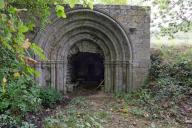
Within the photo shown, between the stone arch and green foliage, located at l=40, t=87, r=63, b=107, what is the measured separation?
86cm

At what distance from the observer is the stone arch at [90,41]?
10.2 metres

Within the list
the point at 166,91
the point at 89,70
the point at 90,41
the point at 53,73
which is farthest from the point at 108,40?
the point at 166,91

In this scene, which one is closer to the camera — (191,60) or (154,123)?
(154,123)

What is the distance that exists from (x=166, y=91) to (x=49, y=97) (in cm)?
333

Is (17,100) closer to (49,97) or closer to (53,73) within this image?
(49,97)

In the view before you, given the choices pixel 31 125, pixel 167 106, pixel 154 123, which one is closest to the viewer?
pixel 31 125

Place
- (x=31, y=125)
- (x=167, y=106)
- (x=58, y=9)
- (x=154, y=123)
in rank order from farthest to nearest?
(x=167, y=106) < (x=154, y=123) < (x=31, y=125) < (x=58, y=9)

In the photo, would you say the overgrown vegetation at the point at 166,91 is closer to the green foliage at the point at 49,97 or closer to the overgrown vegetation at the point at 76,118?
the overgrown vegetation at the point at 76,118

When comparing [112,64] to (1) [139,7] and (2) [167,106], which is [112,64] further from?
(2) [167,106]

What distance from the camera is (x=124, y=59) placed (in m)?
10.4

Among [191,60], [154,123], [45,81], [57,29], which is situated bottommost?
[154,123]

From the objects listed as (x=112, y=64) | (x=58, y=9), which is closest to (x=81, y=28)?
(x=112, y=64)

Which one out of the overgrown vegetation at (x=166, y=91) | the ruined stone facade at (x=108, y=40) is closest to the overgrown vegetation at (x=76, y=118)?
the overgrown vegetation at (x=166, y=91)

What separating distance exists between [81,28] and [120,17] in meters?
1.33
